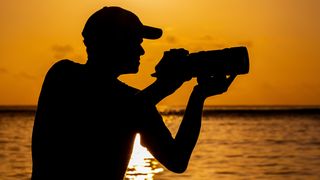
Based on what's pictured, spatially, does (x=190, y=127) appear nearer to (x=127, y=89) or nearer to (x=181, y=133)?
(x=181, y=133)

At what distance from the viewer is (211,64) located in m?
2.97

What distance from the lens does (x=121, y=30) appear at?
2912mm

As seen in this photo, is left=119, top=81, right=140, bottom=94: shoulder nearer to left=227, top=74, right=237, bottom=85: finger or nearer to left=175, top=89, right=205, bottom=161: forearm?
left=175, top=89, right=205, bottom=161: forearm

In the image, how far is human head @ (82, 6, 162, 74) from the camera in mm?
2900

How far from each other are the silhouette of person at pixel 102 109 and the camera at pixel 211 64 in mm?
29

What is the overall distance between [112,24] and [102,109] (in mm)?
334

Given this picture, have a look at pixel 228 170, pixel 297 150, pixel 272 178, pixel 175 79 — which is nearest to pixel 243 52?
pixel 175 79

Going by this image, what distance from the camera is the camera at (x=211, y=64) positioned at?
2926 mm

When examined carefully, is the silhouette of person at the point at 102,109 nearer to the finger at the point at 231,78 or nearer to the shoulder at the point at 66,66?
the shoulder at the point at 66,66

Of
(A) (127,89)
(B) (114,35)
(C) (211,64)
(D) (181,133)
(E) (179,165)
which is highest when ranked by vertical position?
(B) (114,35)

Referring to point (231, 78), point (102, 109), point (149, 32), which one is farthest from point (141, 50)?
point (231, 78)

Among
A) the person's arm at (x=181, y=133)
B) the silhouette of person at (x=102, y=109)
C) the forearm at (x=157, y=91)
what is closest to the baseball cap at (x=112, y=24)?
the silhouette of person at (x=102, y=109)

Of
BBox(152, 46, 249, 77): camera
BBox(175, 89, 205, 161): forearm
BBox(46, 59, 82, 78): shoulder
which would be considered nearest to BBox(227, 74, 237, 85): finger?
BBox(152, 46, 249, 77): camera

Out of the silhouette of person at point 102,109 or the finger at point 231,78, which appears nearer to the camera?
the silhouette of person at point 102,109
